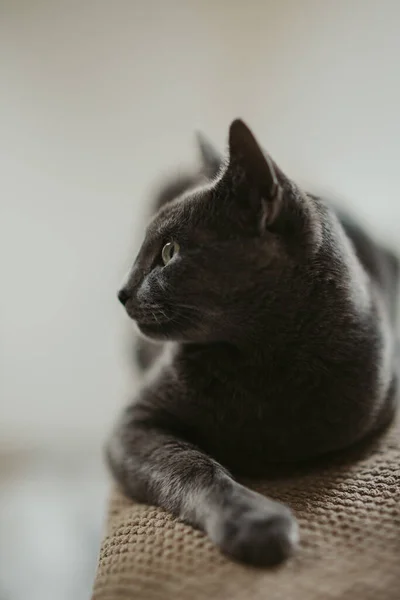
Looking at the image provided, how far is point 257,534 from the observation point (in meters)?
0.68

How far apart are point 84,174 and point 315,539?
1309mm

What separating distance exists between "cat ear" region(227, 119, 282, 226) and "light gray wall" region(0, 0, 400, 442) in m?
0.88

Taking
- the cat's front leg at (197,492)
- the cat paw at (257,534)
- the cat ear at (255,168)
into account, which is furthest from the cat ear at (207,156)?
the cat paw at (257,534)

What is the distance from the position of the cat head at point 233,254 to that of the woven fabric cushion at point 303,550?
0.81 feet

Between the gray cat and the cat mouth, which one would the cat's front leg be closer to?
the gray cat

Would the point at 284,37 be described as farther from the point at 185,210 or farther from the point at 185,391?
the point at 185,391

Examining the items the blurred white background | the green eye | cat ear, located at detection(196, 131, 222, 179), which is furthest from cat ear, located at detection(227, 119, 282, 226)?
the blurred white background

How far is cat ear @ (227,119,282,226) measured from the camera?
0.77 meters

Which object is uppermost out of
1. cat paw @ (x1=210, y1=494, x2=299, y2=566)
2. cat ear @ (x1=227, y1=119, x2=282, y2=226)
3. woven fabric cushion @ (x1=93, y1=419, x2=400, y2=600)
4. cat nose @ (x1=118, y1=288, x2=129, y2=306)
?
cat ear @ (x1=227, y1=119, x2=282, y2=226)

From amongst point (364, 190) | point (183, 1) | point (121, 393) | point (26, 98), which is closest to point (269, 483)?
point (121, 393)

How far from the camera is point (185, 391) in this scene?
0.95 m

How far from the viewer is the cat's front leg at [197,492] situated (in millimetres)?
681

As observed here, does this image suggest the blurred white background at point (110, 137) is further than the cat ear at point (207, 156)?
Yes

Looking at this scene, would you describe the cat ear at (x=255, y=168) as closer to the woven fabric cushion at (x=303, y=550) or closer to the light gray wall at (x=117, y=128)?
the woven fabric cushion at (x=303, y=550)
